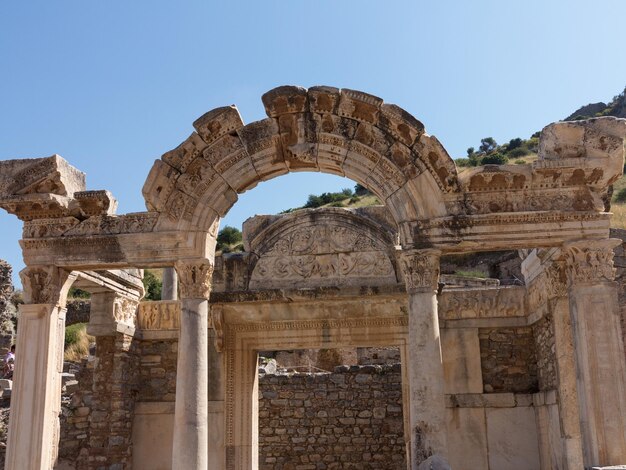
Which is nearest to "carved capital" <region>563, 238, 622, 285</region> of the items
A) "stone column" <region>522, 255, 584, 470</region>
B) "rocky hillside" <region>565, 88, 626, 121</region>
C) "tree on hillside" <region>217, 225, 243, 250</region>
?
"stone column" <region>522, 255, 584, 470</region>

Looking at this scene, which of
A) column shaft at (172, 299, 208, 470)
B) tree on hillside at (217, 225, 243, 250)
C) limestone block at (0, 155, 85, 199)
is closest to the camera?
column shaft at (172, 299, 208, 470)

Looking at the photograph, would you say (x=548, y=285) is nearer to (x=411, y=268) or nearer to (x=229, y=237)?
(x=411, y=268)

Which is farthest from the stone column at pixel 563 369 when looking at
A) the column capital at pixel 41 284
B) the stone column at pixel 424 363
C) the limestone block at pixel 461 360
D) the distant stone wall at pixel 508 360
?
the column capital at pixel 41 284

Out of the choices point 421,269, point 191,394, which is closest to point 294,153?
point 421,269

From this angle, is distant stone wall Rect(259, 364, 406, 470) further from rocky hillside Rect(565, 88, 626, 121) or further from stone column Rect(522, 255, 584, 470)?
rocky hillside Rect(565, 88, 626, 121)

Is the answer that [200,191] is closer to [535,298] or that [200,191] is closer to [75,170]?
[75,170]

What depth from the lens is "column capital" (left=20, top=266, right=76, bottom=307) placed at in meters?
8.90

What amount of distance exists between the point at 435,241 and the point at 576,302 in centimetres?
182

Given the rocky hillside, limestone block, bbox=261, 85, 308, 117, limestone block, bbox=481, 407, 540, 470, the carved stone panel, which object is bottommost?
limestone block, bbox=481, 407, 540, 470

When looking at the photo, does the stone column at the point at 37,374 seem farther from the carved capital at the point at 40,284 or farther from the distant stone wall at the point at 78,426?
the distant stone wall at the point at 78,426

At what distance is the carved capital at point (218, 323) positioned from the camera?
37.7 feet

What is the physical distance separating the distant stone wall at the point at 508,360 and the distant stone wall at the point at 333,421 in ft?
15.1

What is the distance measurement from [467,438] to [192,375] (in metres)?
4.99

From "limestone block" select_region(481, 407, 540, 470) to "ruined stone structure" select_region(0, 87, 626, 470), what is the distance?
24mm
